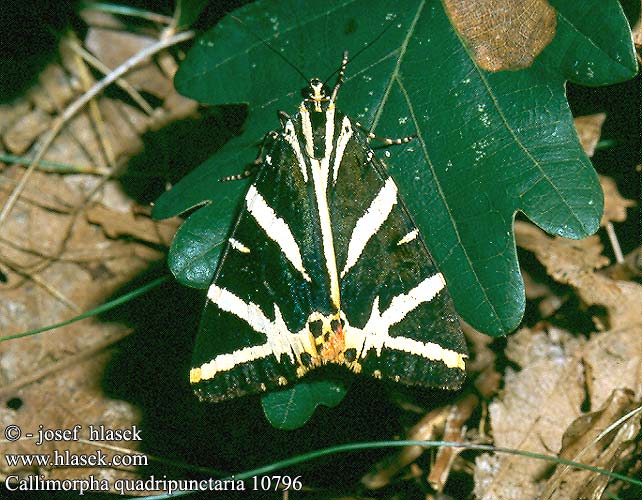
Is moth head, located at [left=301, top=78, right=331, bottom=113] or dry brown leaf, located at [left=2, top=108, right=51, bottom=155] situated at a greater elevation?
moth head, located at [left=301, top=78, right=331, bottom=113]

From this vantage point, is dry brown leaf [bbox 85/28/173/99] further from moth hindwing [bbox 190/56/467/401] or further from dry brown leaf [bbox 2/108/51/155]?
moth hindwing [bbox 190/56/467/401]

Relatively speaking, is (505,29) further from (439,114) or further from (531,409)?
(531,409)

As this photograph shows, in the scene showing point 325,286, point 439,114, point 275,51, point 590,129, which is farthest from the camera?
point 590,129

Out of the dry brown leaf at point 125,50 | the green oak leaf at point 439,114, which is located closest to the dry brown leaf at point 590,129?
the green oak leaf at point 439,114

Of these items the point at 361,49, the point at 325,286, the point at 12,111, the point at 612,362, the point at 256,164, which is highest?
→ the point at 361,49

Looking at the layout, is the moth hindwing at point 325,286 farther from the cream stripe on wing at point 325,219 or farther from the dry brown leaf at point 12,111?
the dry brown leaf at point 12,111

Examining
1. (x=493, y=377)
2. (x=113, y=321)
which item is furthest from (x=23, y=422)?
(x=493, y=377)

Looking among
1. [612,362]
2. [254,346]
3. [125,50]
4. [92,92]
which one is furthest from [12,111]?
[612,362]

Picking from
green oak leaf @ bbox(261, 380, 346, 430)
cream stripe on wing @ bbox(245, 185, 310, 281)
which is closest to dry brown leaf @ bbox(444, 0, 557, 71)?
cream stripe on wing @ bbox(245, 185, 310, 281)
